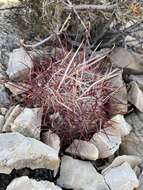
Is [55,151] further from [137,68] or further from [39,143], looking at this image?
[137,68]

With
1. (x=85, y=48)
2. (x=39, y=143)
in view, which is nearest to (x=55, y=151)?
(x=39, y=143)

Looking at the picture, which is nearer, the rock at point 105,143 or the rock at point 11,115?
the rock at point 11,115

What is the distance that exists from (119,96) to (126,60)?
26 cm

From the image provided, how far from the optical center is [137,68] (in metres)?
2.85

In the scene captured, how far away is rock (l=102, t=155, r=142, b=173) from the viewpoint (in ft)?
7.95

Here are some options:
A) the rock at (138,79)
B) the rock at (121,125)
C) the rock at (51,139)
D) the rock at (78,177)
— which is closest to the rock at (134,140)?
the rock at (121,125)

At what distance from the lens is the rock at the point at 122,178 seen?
2.29 metres

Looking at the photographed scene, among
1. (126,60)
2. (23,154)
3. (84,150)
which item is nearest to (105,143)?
(84,150)

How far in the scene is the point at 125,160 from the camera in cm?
246

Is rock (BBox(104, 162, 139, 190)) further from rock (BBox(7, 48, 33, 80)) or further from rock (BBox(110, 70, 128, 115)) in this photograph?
rock (BBox(7, 48, 33, 80))

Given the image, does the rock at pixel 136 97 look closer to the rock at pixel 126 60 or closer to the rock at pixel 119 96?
the rock at pixel 119 96

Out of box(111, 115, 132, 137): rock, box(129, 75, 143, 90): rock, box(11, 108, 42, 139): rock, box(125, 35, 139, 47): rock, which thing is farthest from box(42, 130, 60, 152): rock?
box(125, 35, 139, 47): rock

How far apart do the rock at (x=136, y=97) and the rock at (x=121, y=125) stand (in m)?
0.12

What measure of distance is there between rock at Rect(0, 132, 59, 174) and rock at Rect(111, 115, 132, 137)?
0.45m
